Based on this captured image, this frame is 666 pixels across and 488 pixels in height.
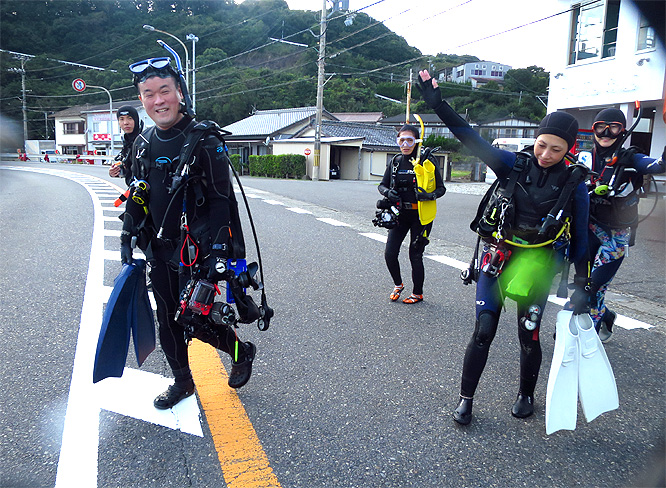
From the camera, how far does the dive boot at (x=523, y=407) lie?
3.04 metres

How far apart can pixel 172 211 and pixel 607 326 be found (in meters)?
3.75

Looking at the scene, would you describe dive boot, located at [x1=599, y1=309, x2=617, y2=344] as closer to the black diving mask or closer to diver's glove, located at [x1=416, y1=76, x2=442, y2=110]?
diver's glove, located at [x1=416, y1=76, x2=442, y2=110]

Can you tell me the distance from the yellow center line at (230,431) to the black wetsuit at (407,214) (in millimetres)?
2316

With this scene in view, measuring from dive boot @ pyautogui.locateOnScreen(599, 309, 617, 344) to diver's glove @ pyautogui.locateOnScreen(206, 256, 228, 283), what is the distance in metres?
3.37

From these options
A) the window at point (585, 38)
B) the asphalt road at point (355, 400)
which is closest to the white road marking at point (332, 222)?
the asphalt road at point (355, 400)

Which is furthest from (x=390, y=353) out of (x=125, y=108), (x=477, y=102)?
(x=477, y=102)

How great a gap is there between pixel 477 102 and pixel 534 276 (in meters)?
55.1

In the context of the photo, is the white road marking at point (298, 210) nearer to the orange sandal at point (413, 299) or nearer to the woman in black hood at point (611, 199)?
the orange sandal at point (413, 299)

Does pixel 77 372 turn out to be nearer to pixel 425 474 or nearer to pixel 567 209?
pixel 425 474

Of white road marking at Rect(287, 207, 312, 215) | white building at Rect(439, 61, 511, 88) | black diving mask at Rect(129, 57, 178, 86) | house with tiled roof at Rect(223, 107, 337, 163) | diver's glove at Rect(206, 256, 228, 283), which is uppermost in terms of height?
white building at Rect(439, 61, 511, 88)

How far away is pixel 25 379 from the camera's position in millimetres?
3336

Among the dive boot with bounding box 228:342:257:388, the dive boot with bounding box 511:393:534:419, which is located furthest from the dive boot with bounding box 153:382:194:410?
the dive boot with bounding box 511:393:534:419

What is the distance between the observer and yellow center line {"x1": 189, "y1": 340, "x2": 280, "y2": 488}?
240 cm

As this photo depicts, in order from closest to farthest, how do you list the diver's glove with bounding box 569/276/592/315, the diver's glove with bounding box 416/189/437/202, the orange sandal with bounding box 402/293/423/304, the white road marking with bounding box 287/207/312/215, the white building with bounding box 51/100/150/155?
the diver's glove with bounding box 569/276/592/315 → the diver's glove with bounding box 416/189/437/202 → the orange sandal with bounding box 402/293/423/304 → the white road marking with bounding box 287/207/312/215 → the white building with bounding box 51/100/150/155
